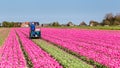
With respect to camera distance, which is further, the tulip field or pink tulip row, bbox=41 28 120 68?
pink tulip row, bbox=41 28 120 68

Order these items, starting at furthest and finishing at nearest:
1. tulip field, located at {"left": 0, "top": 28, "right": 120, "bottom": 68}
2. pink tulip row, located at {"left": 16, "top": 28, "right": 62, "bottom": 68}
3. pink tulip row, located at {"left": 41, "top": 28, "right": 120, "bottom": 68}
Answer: pink tulip row, located at {"left": 41, "top": 28, "right": 120, "bottom": 68}
tulip field, located at {"left": 0, "top": 28, "right": 120, "bottom": 68}
pink tulip row, located at {"left": 16, "top": 28, "right": 62, "bottom": 68}

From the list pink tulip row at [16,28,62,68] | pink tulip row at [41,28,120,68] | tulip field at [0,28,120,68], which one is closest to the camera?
pink tulip row at [16,28,62,68]

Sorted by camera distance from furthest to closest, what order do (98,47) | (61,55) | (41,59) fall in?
(98,47) < (61,55) < (41,59)

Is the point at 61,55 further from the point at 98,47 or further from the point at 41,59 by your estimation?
the point at 98,47

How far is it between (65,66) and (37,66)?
1275 mm

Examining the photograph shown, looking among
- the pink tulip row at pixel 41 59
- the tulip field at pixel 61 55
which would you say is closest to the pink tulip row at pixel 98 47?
the tulip field at pixel 61 55

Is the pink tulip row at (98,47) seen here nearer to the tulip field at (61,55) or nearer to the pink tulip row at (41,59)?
the tulip field at (61,55)

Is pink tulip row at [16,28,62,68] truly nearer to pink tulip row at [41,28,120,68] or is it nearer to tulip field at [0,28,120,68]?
tulip field at [0,28,120,68]

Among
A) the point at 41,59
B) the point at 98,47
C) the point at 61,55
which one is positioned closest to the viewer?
the point at 41,59

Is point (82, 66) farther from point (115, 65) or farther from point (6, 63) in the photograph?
point (6, 63)

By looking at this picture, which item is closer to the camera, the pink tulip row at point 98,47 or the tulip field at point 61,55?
the tulip field at point 61,55

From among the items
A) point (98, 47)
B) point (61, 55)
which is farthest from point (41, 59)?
point (98, 47)

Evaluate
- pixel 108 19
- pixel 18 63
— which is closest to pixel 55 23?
pixel 108 19

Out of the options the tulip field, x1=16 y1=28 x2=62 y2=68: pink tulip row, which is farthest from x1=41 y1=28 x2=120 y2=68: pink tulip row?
x1=16 y1=28 x2=62 y2=68: pink tulip row
